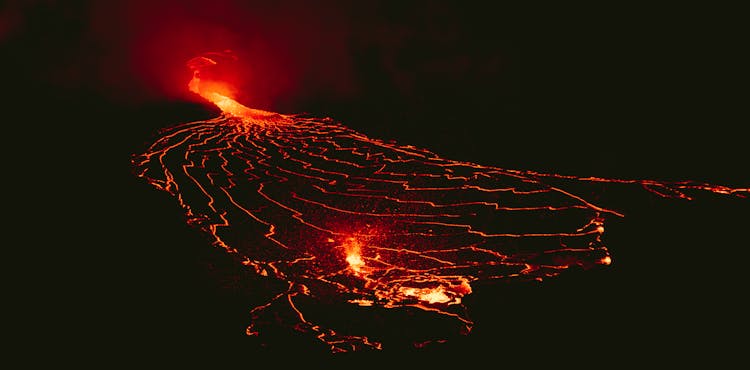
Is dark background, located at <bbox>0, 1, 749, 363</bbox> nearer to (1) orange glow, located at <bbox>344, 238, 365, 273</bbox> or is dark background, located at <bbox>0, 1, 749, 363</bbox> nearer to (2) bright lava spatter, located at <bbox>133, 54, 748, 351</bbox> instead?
(2) bright lava spatter, located at <bbox>133, 54, 748, 351</bbox>

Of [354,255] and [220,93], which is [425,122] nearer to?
[220,93]

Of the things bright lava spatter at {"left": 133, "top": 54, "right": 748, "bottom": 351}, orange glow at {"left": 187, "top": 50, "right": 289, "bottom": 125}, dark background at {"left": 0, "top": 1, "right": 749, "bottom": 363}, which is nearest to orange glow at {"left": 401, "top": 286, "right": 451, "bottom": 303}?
bright lava spatter at {"left": 133, "top": 54, "right": 748, "bottom": 351}

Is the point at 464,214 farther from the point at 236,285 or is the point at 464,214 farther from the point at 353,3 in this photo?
the point at 353,3

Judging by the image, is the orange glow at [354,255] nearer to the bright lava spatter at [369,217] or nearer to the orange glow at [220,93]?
the bright lava spatter at [369,217]

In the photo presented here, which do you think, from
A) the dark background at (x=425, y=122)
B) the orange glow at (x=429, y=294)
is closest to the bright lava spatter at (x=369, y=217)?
the orange glow at (x=429, y=294)

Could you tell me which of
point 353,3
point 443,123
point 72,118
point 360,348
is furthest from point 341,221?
point 353,3

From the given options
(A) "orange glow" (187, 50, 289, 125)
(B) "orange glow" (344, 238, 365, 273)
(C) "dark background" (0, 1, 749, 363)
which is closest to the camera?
(C) "dark background" (0, 1, 749, 363)

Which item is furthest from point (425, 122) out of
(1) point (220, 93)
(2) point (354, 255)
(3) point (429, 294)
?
(3) point (429, 294)
